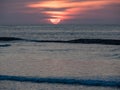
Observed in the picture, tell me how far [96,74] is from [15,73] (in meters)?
4.28

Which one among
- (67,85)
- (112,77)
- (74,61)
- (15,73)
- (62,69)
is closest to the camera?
(67,85)

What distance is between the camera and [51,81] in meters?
17.2

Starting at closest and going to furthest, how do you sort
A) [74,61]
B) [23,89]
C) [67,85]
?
1. [23,89]
2. [67,85]
3. [74,61]

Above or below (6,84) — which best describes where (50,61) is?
below

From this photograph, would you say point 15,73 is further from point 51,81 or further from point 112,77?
point 112,77

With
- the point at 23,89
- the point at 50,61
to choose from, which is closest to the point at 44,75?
the point at 23,89

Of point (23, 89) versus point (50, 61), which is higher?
point (23, 89)

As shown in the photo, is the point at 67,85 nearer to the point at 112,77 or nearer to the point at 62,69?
the point at 112,77

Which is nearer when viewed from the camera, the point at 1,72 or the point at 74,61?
the point at 1,72

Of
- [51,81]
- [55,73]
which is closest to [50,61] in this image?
[55,73]

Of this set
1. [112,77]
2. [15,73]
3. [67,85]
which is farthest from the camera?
[15,73]

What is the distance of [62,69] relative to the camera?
67.5ft

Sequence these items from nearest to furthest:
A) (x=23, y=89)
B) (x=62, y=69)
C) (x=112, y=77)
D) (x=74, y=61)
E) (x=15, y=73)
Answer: (x=23, y=89)
(x=112, y=77)
(x=15, y=73)
(x=62, y=69)
(x=74, y=61)

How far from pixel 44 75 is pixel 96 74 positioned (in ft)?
8.88
